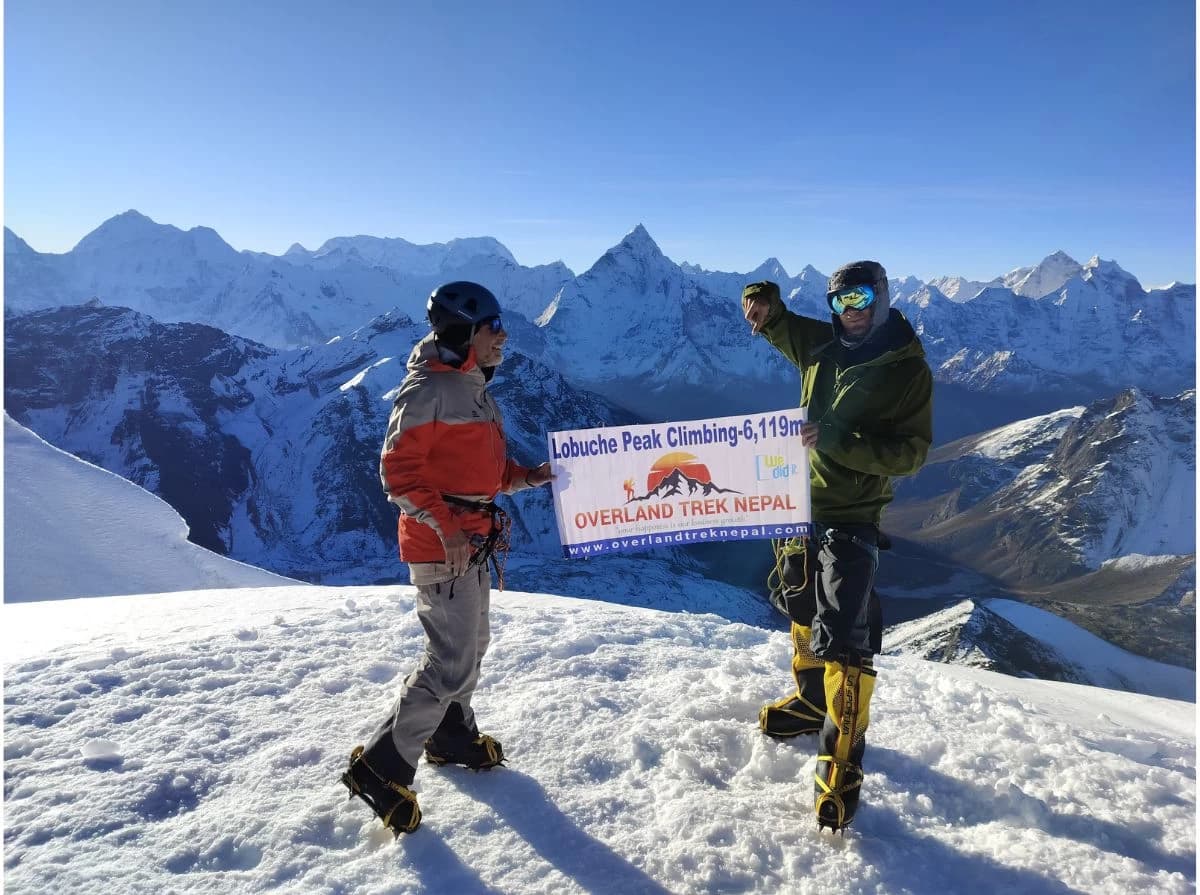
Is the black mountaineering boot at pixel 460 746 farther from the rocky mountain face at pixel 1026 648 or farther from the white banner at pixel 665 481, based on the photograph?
the rocky mountain face at pixel 1026 648

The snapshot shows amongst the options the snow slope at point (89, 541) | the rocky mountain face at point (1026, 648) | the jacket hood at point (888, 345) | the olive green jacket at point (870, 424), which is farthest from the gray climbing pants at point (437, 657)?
the rocky mountain face at point (1026, 648)

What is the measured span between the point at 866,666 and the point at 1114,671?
166m

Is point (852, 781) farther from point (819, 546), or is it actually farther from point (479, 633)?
point (479, 633)

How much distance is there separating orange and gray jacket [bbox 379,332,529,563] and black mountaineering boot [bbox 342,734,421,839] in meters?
1.31

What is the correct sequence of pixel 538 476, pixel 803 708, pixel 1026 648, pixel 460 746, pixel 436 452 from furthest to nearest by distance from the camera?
pixel 1026 648
pixel 803 708
pixel 538 476
pixel 460 746
pixel 436 452

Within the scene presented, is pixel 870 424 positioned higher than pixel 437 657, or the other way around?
pixel 870 424

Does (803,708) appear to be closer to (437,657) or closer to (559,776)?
(559,776)

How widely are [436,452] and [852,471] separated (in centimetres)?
310

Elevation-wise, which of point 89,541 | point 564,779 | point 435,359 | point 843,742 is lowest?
point 564,779

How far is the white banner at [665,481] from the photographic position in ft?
19.6

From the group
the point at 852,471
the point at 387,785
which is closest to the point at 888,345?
the point at 852,471

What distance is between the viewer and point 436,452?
4805 mm

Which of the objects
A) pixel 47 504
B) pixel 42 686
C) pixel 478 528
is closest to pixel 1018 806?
pixel 478 528

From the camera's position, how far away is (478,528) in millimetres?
4934
